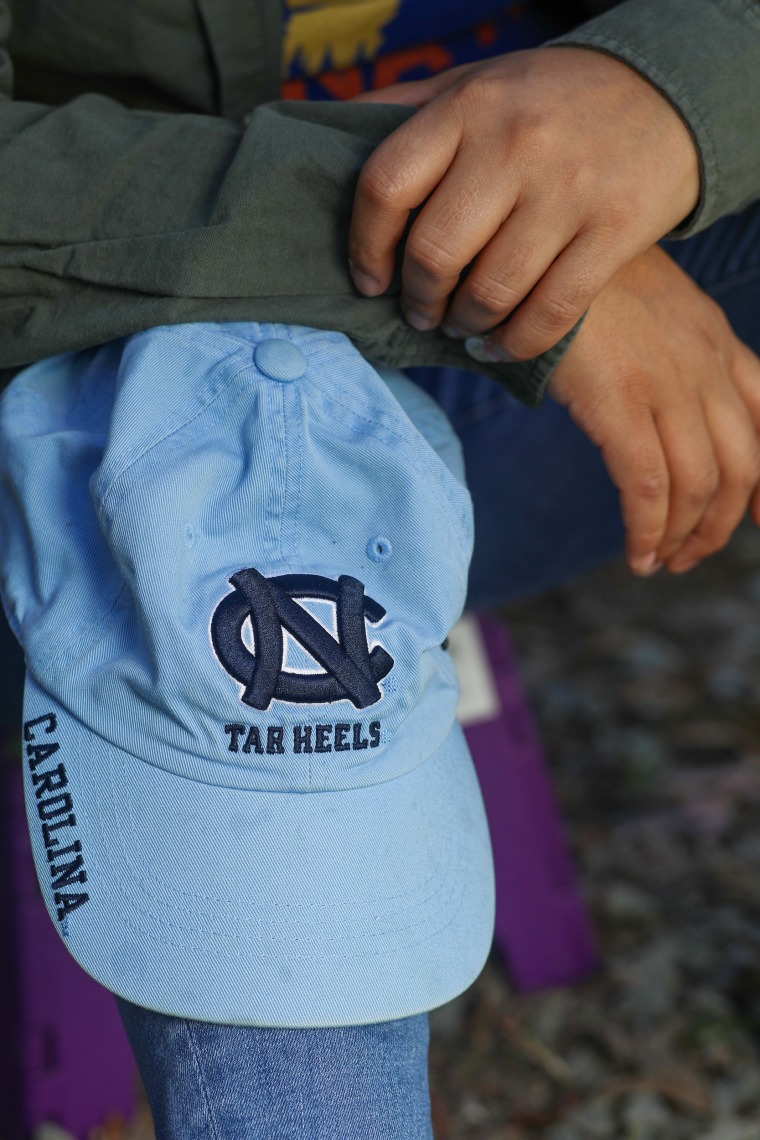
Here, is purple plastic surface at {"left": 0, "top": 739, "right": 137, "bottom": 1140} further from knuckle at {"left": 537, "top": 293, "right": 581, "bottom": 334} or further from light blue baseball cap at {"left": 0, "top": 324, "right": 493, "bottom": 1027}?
knuckle at {"left": 537, "top": 293, "right": 581, "bottom": 334}

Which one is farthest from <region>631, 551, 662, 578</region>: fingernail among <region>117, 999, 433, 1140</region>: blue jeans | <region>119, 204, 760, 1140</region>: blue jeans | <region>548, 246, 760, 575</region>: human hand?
<region>117, 999, 433, 1140</region>: blue jeans

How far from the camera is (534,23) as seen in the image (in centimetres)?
103

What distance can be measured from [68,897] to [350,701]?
196 millimetres

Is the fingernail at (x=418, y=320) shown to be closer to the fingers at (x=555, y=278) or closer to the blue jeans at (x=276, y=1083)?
the fingers at (x=555, y=278)

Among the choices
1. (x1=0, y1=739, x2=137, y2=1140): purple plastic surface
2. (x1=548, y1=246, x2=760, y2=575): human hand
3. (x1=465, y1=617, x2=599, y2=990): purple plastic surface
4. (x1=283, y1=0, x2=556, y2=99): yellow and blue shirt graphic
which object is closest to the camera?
(x1=548, y1=246, x2=760, y2=575): human hand

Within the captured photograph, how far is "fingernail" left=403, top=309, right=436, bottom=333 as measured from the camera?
0.75 m

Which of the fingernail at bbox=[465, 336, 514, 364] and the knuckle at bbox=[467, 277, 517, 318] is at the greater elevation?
the knuckle at bbox=[467, 277, 517, 318]

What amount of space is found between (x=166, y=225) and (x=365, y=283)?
0.13m

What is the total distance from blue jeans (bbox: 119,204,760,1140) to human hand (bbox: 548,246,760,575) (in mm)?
146

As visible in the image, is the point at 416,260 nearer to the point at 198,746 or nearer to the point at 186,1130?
the point at 198,746

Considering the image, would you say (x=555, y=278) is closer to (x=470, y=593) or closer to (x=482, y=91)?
(x=482, y=91)

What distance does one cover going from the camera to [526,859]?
143 cm

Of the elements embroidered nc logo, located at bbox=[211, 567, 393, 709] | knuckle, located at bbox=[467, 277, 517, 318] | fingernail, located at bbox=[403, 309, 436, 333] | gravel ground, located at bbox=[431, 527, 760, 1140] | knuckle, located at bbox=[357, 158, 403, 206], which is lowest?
gravel ground, located at bbox=[431, 527, 760, 1140]

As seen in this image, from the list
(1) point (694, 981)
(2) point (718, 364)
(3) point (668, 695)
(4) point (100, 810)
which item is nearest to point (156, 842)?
(4) point (100, 810)
